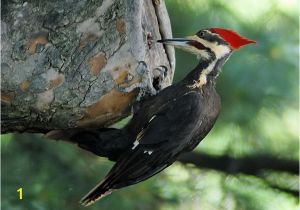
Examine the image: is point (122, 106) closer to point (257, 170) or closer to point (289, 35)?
point (289, 35)

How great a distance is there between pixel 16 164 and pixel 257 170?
0.94 m

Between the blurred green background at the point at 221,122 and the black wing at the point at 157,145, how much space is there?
2.62 ft

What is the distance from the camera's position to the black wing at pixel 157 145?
245 centimetres

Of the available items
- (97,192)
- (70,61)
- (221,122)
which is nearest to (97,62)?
(70,61)

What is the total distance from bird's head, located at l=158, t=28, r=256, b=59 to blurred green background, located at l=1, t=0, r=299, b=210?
684mm

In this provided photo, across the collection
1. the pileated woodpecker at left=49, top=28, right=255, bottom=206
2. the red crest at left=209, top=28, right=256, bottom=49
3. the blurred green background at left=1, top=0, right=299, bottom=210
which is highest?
the red crest at left=209, top=28, right=256, bottom=49

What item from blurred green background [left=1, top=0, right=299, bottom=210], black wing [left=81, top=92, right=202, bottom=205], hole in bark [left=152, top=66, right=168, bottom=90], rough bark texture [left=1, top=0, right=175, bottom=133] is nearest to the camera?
rough bark texture [left=1, top=0, right=175, bottom=133]

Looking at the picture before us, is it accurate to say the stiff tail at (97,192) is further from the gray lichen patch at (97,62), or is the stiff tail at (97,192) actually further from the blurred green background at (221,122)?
the blurred green background at (221,122)

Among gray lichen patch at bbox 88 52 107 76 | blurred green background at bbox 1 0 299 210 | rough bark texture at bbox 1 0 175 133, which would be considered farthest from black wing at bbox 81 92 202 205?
blurred green background at bbox 1 0 299 210

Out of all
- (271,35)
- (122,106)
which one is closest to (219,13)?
(271,35)

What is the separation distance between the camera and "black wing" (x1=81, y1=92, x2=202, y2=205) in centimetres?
245

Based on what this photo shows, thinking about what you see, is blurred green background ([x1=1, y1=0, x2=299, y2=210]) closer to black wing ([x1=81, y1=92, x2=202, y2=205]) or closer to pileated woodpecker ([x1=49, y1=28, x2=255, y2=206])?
pileated woodpecker ([x1=49, y1=28, x2=255, y2=206])

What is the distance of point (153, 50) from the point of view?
264 centimetres

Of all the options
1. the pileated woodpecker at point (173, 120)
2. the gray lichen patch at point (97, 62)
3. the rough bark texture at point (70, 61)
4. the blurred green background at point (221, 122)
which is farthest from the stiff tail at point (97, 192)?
the blurred green background at point (221, 122)
